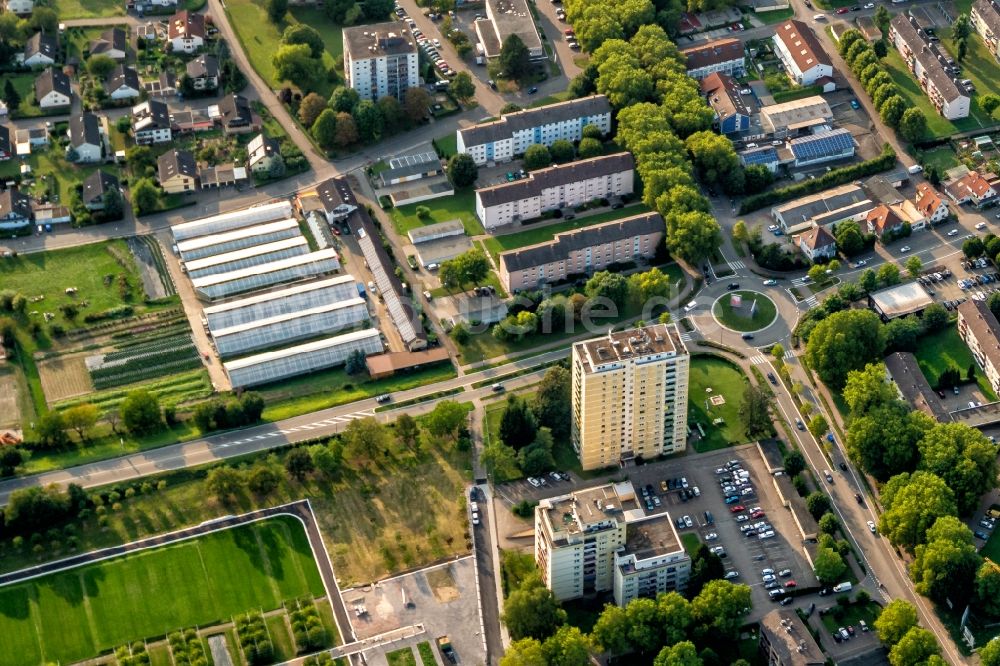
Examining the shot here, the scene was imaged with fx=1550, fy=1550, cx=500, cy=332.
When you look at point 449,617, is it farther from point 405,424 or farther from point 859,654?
point 859,654

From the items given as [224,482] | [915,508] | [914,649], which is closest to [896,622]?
[914,649]

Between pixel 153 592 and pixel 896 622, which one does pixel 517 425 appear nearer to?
pixel 153 592

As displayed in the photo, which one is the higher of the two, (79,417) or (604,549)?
(604,549)

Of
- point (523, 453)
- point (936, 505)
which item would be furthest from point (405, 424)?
point (936, 505)

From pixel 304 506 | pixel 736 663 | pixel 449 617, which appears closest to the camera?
pixel 736 663

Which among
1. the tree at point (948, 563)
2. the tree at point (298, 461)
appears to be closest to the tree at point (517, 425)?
the tree at point (298, 461)
